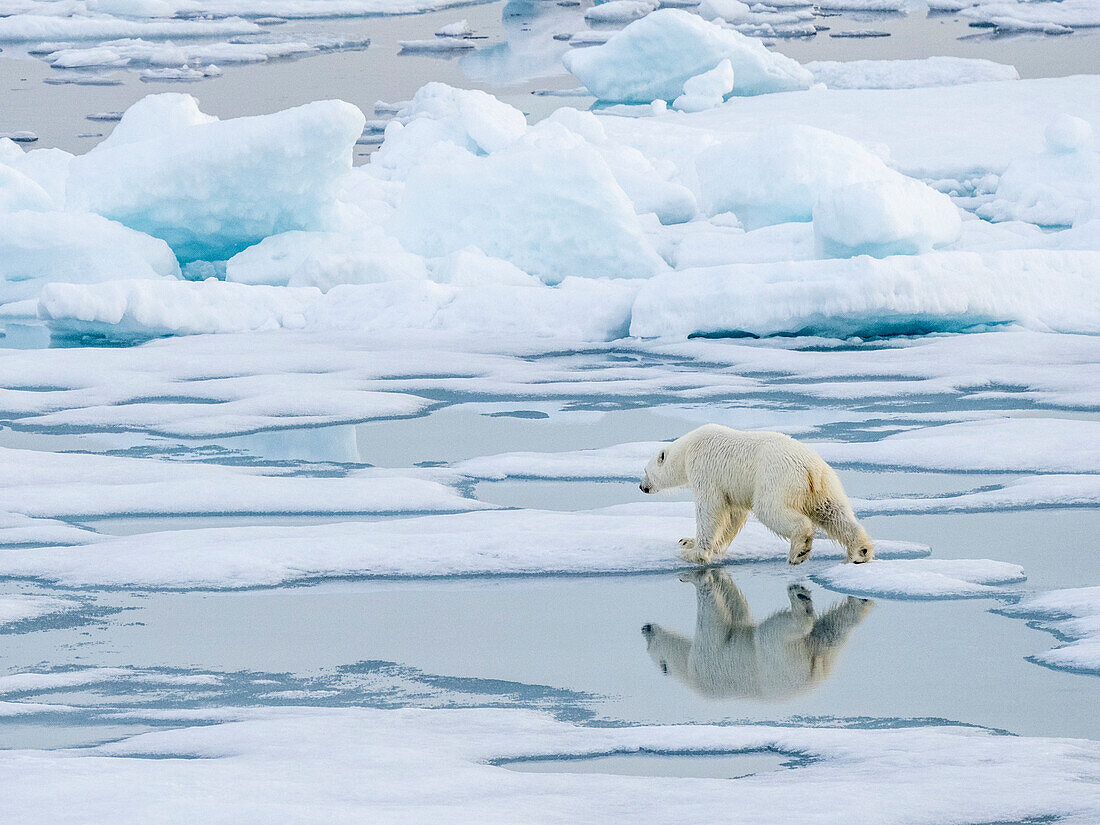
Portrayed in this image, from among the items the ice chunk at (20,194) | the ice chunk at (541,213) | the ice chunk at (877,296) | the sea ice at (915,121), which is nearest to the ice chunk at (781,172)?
the ice chunk at (541,213)

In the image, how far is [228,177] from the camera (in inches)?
380

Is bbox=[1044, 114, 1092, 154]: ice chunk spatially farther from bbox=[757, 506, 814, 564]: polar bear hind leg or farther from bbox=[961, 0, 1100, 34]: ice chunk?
bbox=[961, 0, 1100, 34]: ice chunk

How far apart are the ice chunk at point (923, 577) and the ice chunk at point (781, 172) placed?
6.68 meters

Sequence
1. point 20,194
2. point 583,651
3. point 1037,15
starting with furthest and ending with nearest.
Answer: point 1037,15 → point 20,194 → point 583,651

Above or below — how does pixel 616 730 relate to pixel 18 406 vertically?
above

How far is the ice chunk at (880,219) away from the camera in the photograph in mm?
9023

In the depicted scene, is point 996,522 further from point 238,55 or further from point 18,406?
point 238,55

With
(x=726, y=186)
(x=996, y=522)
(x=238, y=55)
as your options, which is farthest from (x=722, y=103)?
(x=996, y=522)

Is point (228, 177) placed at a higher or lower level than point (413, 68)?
lower

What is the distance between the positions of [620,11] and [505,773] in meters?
27.9

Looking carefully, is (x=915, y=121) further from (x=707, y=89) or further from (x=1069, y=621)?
(x=1069, y=621)

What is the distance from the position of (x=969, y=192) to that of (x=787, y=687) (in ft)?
34.7

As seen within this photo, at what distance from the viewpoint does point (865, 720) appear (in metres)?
3.21

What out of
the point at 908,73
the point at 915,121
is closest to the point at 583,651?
the point at 915,121
